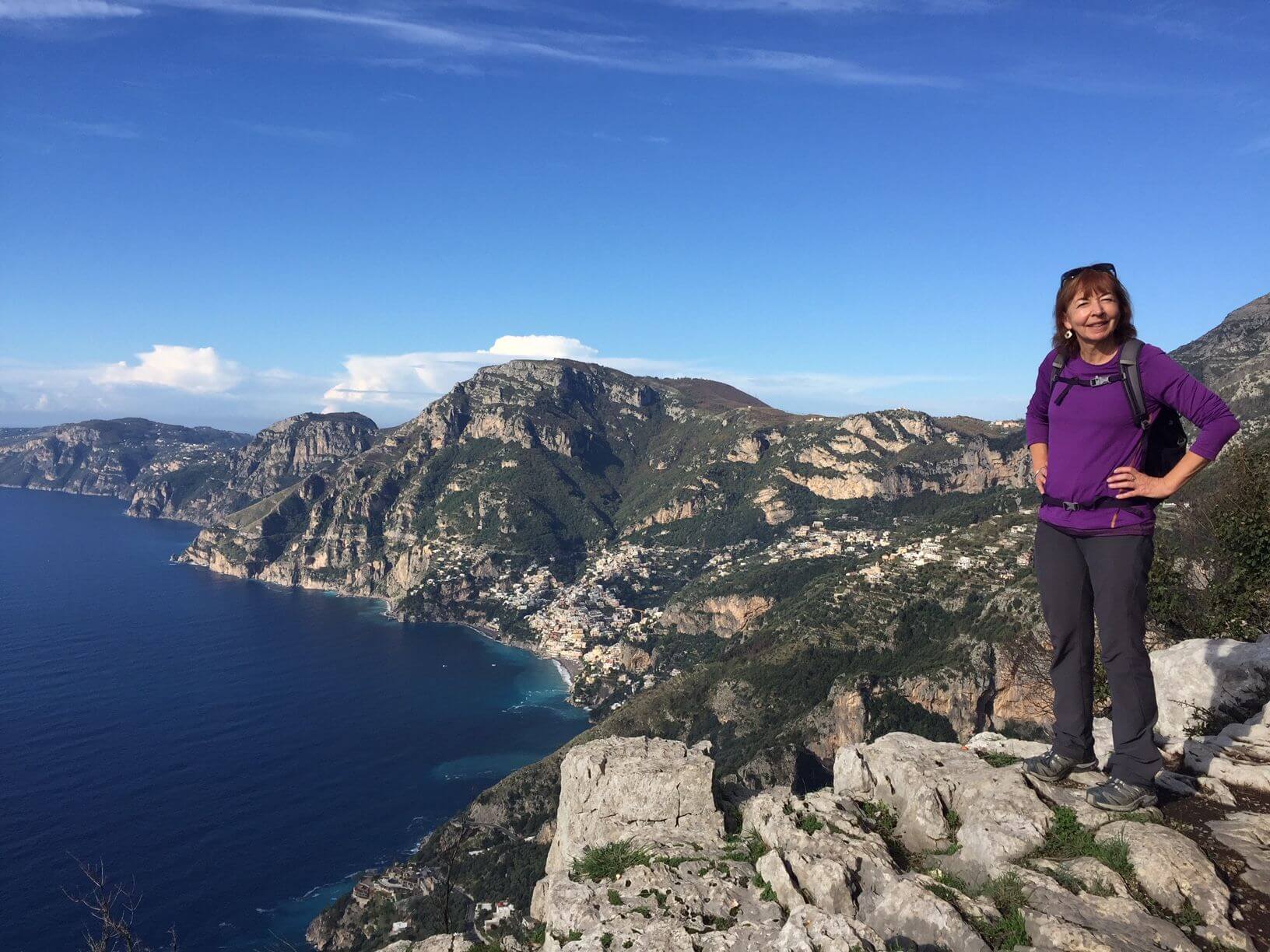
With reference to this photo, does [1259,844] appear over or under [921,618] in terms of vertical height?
over

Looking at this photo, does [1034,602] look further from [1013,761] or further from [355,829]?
[355,829]

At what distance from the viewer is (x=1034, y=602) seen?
69062mm

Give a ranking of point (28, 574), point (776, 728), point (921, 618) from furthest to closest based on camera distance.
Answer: point (28, 574) → point (921, 618) → point (776, 728)

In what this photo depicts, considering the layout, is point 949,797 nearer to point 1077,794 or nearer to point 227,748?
point 1077,794

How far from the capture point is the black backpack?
18.7ft

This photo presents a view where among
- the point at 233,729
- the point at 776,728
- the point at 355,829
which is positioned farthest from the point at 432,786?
the point at 776,728

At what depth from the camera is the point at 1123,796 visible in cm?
619

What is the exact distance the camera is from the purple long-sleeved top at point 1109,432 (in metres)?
5.58

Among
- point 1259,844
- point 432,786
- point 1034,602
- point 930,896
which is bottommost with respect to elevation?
point 432,786

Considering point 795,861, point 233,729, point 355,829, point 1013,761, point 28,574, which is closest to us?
point 795,861

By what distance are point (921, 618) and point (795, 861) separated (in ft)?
299

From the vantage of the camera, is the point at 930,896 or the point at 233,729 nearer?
the point at 930,896

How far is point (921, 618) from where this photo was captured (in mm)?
89250

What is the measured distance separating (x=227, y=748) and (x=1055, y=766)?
10892 centimetres
